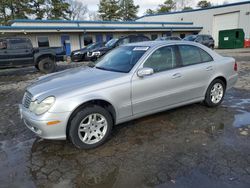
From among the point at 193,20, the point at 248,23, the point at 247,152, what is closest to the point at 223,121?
the point at 247,152

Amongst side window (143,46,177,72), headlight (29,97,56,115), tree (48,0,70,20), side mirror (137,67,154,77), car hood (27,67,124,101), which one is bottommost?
headlight (29,97,56,115)

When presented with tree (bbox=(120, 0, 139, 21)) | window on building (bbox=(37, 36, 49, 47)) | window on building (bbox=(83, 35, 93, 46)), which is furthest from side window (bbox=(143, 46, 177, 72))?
tree (bbox=(120, 0, 139, 21))

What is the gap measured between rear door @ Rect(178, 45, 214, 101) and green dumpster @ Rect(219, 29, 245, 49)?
23.8m

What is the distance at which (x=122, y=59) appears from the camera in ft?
14.1

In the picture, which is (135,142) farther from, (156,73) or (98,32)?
(98,32)

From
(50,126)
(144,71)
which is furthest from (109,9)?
(50,126)

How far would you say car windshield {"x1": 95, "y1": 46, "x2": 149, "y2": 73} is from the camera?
3.99 m

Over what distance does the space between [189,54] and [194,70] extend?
0.38 meters

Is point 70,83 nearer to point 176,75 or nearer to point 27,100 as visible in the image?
point 27,100

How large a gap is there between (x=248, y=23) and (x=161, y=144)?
104 feet

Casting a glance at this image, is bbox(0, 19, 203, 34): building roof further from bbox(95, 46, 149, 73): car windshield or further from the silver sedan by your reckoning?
the silver sedan

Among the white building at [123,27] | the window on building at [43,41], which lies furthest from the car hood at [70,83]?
the window on building at [43,41]

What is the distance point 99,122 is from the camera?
3.54m

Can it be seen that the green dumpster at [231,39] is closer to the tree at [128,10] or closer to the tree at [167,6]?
the tree at [128,10]
